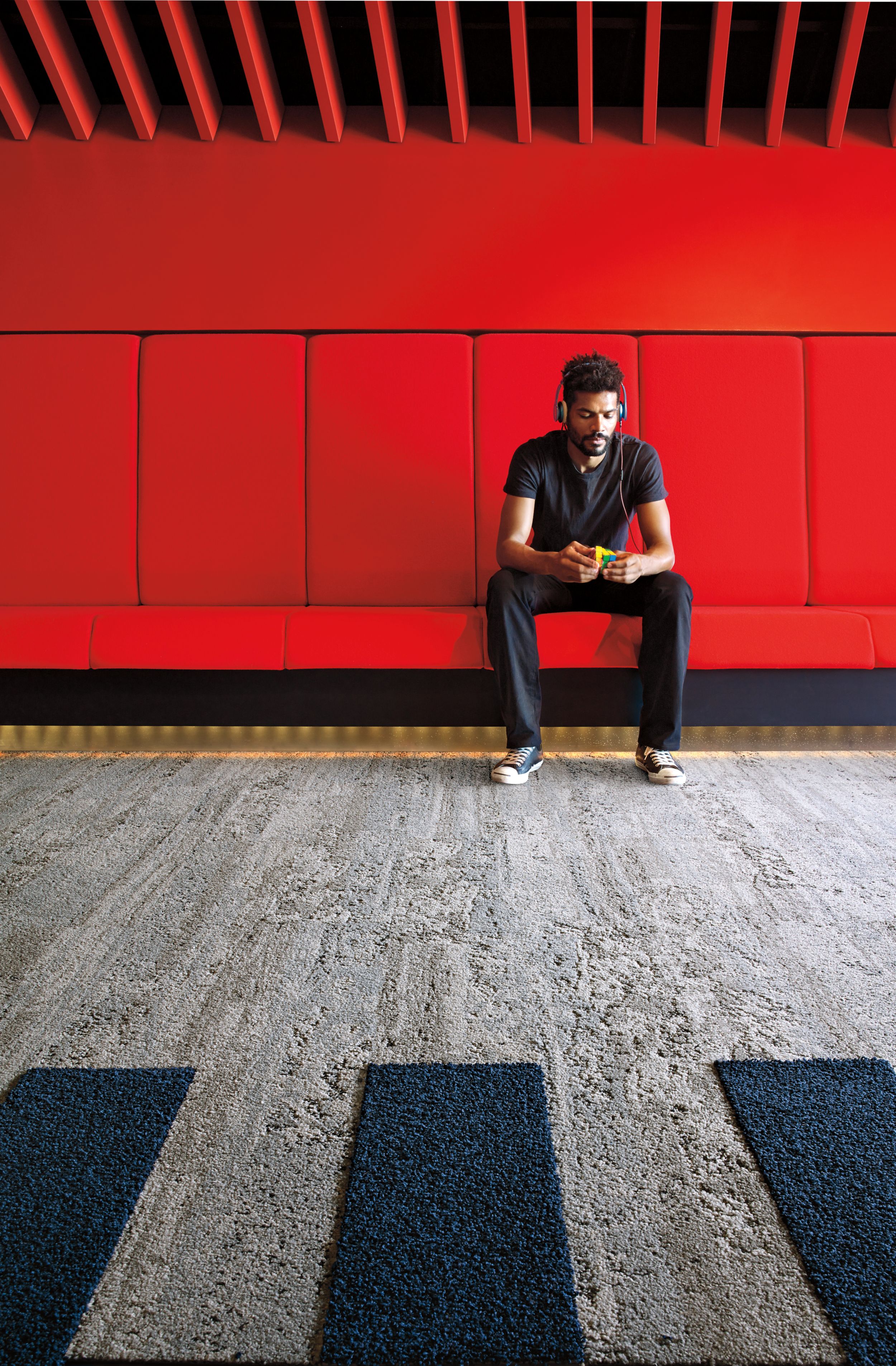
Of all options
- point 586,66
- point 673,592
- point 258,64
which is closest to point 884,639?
point 673,592

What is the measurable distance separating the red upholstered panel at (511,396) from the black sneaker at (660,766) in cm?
82

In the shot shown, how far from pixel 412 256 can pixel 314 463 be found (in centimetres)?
92

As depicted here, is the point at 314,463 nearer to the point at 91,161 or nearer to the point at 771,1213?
the point at 91,161

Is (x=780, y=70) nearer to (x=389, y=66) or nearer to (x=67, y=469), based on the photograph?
(x=389, y=66)

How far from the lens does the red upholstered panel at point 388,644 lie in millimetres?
2365

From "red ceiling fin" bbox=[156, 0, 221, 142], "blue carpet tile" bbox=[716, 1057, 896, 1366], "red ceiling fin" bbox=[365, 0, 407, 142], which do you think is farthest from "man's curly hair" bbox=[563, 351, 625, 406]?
"blue carpet tile" bbox=[716, 1057, 896, 1366]

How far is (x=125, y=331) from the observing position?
3.03m

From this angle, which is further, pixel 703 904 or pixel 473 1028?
pixel 703 904

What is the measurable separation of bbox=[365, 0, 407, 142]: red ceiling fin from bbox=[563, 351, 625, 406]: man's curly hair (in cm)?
133

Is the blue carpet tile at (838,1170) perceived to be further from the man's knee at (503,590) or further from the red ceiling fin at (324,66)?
the red ceiling fin at (324,66)

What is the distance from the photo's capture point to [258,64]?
2910mm

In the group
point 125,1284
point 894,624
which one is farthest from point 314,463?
point 125,1284

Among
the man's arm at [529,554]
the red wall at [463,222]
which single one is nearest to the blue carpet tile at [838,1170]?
the man's arm at [529,554]

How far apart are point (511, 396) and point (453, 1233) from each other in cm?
252
